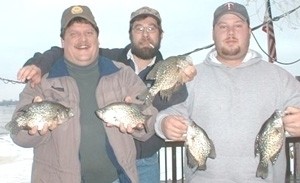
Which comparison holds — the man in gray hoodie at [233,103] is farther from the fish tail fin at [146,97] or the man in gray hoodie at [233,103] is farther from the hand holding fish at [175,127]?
the fish tail fin at [146,97]

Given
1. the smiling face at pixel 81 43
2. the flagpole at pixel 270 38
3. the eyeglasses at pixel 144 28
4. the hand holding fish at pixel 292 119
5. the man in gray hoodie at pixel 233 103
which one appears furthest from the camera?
the flagpole at pixel 270 38

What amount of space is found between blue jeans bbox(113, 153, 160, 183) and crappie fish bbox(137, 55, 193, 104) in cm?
89

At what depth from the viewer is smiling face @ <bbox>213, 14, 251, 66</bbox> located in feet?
12.6

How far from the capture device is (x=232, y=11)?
3936 mm

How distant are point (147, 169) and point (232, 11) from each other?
1.87m

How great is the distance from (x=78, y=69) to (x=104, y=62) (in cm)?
27

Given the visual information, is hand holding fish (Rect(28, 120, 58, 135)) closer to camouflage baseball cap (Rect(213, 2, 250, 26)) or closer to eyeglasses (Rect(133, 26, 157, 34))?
eyeglasses (Rect(133, 26, 157, 34))

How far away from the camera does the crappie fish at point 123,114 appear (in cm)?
365

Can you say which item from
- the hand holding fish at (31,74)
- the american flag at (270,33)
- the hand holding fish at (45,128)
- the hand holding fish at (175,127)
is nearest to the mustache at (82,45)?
the hand holding fish at (31,74)

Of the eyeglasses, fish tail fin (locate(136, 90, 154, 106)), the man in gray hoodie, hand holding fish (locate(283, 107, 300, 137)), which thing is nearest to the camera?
hand holding fish (locate(283, 107, 300, 137))

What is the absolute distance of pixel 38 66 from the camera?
3826 millimetres

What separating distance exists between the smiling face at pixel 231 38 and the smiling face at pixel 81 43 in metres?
1.19

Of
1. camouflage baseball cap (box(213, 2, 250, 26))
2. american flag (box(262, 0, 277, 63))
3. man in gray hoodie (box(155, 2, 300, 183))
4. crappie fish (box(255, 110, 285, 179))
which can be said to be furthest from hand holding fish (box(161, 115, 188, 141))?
american flag (box(262, 0, 277, 63))

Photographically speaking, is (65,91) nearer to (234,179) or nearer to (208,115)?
(208,115)
